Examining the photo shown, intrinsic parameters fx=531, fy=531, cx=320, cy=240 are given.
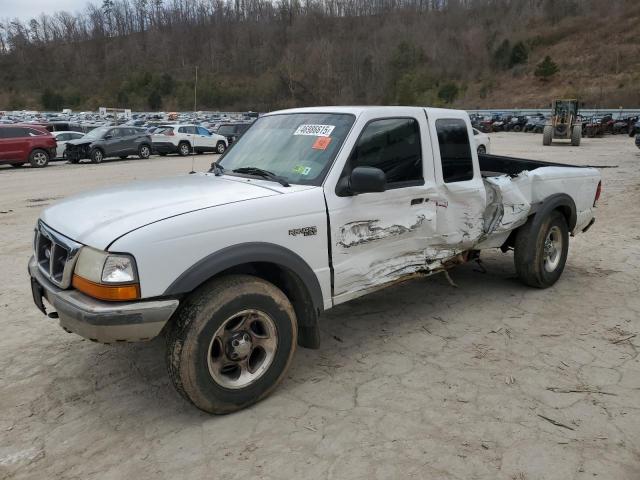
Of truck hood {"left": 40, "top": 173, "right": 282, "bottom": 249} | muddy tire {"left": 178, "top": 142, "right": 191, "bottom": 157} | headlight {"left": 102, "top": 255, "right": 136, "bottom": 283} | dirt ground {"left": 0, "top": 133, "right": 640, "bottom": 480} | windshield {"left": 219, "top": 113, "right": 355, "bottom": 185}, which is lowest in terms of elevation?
dirt ground {"left": 0, "top": 133, "right": 640, "bottom": 480}

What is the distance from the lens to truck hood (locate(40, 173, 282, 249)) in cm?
302

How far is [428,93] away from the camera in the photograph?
8612 cm

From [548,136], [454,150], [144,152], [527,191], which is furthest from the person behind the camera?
[548,136]

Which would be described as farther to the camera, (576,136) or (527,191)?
(576,136)

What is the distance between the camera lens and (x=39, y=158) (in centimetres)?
2050

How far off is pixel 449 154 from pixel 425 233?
0.77m

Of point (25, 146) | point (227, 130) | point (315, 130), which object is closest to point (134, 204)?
point (315, 130)

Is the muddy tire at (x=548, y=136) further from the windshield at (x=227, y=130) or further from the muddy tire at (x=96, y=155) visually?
the muddy tire at (x=96, y=155)

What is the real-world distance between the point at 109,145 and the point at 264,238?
71.1 ft

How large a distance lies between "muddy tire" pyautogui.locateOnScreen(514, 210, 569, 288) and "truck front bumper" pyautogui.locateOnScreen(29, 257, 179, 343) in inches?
150

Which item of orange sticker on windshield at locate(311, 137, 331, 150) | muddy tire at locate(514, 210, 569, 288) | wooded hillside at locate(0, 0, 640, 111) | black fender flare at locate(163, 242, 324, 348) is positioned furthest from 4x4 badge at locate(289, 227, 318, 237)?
wooded hillside at locate(0, 0, 640, 111)

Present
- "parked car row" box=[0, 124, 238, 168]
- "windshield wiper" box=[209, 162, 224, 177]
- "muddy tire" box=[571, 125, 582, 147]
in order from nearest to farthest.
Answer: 1. "windshield wiper" box=[209, 162, 224, 177]
2. "parked car row" box=[0, 124, 238, 168]
3. "muddy tire" box=[571, 125, 582, 147]

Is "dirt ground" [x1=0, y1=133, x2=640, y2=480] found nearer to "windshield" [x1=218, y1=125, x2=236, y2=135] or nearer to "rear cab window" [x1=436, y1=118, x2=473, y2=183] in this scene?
"rear cab window" [x1=436, y1=118, x2=473, y2=183]

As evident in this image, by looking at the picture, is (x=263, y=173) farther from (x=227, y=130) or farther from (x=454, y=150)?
(x=227, y=130)
